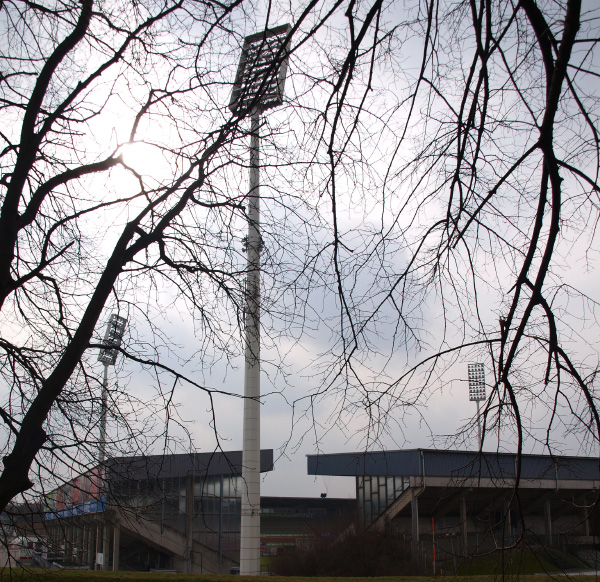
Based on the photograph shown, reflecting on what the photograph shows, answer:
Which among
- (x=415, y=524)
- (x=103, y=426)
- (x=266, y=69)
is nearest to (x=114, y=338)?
(x=103, y=426)

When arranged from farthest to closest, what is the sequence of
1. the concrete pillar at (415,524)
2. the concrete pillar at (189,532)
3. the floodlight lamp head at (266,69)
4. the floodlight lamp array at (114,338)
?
the concrete pillar at (189,532) < the concrete pillar at (415,524) < the floodlight lamp array at (114,338) < the floodlight lamp head at (266,69)

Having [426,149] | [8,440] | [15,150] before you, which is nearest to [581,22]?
[426,149]

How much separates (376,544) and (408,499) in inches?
164

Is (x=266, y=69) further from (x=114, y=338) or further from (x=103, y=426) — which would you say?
(x=114, y=338)

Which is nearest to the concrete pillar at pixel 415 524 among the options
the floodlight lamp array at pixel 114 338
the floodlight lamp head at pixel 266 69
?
the floodlight lamp array at pixel 114 338

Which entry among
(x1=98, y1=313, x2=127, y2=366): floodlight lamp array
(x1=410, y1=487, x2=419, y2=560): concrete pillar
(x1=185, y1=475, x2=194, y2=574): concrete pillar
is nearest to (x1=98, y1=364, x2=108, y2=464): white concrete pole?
(x1=98, y1=313, x2=127, y2=366): floodlight lamp array

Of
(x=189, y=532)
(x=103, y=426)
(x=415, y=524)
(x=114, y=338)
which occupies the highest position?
(x=114, y=338)

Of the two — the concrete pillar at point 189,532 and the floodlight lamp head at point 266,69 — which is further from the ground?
the floodlight lamp head at point 266,69

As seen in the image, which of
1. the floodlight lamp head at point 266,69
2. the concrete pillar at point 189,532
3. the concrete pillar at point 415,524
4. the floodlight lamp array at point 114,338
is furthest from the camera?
the concrete pillar at point 189,532

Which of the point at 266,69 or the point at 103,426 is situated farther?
the point at 103,426

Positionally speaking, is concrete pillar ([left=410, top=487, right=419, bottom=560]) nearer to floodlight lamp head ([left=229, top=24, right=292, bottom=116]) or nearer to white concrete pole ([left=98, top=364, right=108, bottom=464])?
white concrete pole ([left=98, top=364, right=108, bottom=464])

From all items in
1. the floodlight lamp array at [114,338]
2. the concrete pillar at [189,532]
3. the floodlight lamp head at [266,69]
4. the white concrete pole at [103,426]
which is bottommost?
the concrete pillar at [189,532]

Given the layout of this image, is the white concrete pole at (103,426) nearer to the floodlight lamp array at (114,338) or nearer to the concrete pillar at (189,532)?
the floodlight lamp array at (114,338)

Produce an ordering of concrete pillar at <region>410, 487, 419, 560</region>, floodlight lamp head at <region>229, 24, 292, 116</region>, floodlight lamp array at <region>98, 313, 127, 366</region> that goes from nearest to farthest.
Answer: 1. floodlight lamp head at <region>229, 24, 292, 116</region>
2. floodlight lamp array at <region>98, 313, 127, 366</region>
3. concrete pillar at <region>410, 487, 419, 560</region>
